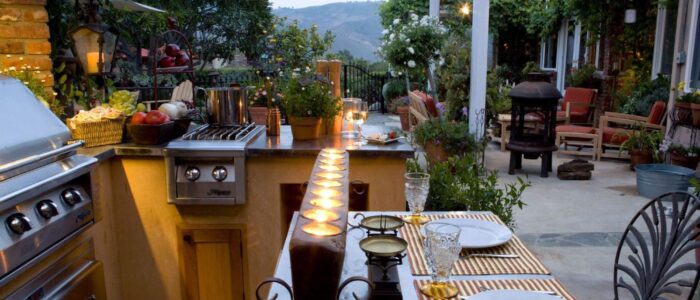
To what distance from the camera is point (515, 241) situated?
185cm

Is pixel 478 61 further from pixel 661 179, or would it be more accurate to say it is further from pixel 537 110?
pixel 661 179

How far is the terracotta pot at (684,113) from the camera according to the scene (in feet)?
20.7

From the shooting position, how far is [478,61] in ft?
19.6

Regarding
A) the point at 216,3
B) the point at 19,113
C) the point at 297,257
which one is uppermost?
the point at 216,3

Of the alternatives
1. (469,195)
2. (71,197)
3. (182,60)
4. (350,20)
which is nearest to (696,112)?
(469,195)

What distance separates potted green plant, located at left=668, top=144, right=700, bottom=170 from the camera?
607cm

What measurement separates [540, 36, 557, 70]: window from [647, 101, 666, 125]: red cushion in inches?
215

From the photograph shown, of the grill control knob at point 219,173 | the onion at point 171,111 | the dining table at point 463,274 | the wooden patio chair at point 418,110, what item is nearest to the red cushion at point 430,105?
the wooden patio chair at point 418,110

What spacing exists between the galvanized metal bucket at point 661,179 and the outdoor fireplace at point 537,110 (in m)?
1.00

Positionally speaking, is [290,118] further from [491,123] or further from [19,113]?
[491,123]

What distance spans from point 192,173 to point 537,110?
4.96m

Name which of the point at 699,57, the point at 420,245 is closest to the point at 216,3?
the point at 699,57

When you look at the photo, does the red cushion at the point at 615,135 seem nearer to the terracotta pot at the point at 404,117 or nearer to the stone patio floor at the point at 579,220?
the stone patio floor at the point at 579,220

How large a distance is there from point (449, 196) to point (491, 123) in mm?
5919
